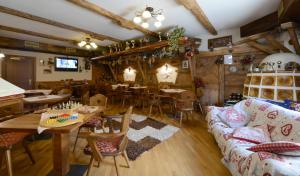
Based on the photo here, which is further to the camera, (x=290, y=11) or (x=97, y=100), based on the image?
(x=97, y=100)

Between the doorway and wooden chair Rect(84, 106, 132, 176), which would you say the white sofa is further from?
the doorway

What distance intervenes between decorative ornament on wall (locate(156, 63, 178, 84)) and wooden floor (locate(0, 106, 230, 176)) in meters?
3.29

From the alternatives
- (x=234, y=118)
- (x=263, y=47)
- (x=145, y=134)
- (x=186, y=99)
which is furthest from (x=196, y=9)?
(x=145, y=134)

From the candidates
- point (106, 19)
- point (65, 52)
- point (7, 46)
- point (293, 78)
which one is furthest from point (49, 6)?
point (293, 78)

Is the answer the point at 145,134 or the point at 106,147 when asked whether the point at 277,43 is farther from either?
the point at 106,147

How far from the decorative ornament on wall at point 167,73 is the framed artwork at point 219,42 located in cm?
151

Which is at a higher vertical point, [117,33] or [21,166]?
[117,33]

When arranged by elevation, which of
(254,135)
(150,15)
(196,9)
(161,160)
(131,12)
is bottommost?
(161,160)

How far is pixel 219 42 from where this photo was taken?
4957 millimetres

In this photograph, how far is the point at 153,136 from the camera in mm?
3246

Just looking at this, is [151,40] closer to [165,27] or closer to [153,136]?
[165,27]

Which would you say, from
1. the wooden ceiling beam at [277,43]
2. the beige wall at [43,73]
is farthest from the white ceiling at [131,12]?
the beige wall at [43,73]

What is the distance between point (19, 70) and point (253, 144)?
801cm

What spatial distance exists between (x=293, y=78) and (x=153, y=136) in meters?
2.88
